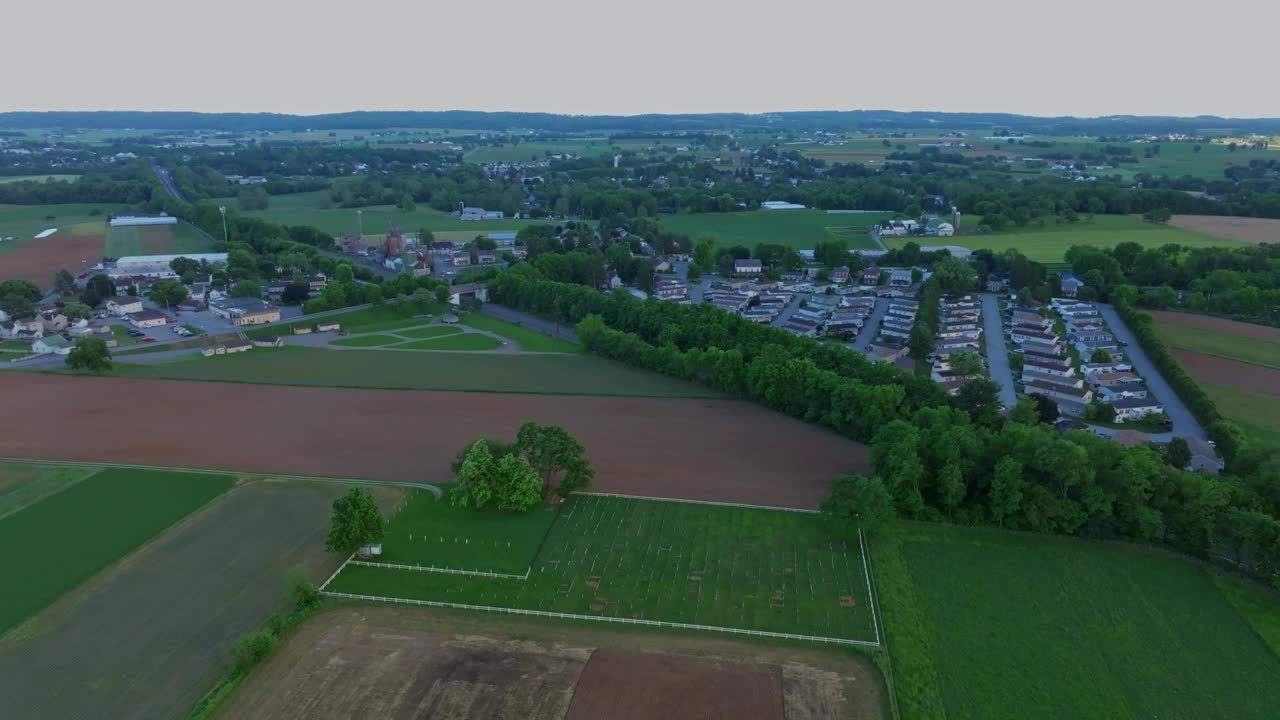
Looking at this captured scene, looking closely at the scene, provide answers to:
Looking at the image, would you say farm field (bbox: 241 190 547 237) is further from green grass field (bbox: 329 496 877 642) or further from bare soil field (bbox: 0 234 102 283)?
green grass field (bbox: 329 496 877 642)

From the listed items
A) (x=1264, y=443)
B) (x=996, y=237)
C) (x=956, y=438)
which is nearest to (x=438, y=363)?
(x=956, y=438)

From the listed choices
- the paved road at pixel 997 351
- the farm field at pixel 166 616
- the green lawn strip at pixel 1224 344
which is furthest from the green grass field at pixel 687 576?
the green lawn strip at pixel 1224 344

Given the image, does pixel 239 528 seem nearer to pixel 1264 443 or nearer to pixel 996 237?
pixel 1264 443

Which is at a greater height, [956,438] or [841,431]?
[956,438]

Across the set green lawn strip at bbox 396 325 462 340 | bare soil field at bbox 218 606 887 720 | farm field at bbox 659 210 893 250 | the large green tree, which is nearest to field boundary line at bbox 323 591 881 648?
bare soil field at bbox 218 606 887 720

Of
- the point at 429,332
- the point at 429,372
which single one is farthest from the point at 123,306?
the point at 429,372
